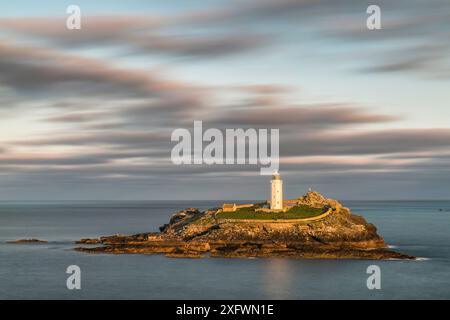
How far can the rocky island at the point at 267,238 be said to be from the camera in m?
88.8

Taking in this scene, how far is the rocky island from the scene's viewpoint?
8881 cm

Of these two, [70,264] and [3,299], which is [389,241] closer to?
[70,264]

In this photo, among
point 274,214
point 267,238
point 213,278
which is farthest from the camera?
point 274,214

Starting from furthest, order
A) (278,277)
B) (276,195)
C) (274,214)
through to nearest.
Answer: (276,195), (274,214), (278,277)

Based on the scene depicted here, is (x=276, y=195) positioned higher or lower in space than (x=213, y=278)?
higher

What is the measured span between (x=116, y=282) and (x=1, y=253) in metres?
35.4

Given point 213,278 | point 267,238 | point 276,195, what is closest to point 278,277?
point 213,278

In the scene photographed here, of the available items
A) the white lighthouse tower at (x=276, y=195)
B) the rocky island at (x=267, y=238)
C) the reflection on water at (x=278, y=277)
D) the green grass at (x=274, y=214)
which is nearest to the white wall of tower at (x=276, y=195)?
the white lighthouse tower at (x=276, y=195)

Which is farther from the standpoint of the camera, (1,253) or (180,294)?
(1,253)

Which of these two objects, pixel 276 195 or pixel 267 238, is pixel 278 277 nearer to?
pixel 267 238

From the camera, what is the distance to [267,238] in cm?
9456
